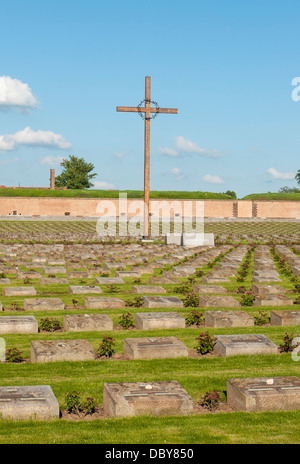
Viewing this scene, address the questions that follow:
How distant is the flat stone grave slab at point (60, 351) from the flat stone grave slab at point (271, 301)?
5526mm

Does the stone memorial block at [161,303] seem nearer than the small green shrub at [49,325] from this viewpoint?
No

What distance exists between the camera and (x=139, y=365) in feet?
26.8

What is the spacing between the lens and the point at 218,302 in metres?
12.6

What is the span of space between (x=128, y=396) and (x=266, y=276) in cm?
1179

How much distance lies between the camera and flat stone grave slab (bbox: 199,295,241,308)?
1255 cm

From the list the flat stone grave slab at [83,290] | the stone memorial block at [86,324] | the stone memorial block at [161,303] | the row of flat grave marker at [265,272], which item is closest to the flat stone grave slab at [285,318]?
the stone memorial block at [161,303]

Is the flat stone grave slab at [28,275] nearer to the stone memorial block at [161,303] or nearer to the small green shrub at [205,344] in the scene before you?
the stone memorial block at [161,303]

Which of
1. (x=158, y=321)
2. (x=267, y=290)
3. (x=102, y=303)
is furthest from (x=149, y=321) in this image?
(x=267, y=290)

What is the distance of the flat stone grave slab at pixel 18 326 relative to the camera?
9.95 metres

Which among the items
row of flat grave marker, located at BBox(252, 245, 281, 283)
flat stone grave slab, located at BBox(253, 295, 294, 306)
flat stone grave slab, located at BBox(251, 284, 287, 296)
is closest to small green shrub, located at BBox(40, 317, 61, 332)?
flat stone grave slab, located at BBox(253, 295, 294, 306)

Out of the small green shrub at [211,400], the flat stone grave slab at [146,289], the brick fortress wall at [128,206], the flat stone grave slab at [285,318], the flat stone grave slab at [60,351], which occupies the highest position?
the brick fortress wall at [128,206]

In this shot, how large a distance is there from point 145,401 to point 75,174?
8511 cm

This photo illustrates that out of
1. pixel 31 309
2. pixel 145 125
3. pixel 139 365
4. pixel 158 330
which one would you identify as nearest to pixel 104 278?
pixel 31 309
